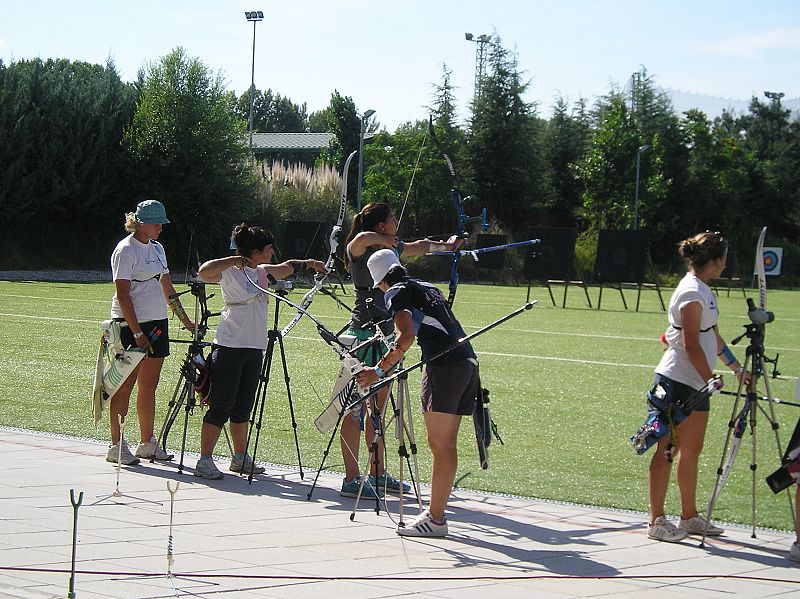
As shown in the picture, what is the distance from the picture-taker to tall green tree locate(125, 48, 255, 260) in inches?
1854

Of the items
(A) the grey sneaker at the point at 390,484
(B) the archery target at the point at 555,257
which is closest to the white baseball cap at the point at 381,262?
(A) the grey sneaker at the point at 390,484

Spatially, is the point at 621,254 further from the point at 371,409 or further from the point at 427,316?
the point at 427,316

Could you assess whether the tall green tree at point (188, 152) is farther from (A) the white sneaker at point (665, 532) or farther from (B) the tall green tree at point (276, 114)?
(B) the tall green tree at point (276, 114)

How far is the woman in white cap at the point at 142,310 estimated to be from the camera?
8734mm

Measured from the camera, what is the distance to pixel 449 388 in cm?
673

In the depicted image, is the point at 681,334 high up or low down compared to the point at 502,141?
down

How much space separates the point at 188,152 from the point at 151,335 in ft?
129

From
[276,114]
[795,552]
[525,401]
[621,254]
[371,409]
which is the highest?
[276,114]

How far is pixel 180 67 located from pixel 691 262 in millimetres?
43362

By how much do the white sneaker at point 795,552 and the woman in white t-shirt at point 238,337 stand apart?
12.1 ft

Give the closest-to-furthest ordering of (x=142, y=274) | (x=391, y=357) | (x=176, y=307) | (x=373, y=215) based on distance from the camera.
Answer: (x=391, y=357), (x=373, y=215), (x=142, y=274), (x=176, y=307)

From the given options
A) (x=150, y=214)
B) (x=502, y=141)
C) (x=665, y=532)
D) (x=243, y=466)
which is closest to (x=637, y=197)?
(x=502, y=141)

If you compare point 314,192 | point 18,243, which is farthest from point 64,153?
point 314,192

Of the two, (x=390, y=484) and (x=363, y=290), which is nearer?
(x=363, y=290)
